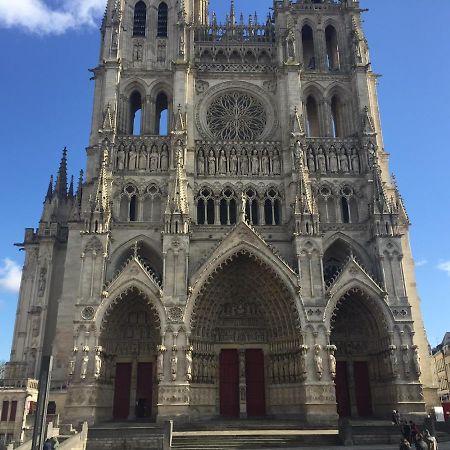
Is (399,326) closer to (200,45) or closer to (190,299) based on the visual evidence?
(190,299)

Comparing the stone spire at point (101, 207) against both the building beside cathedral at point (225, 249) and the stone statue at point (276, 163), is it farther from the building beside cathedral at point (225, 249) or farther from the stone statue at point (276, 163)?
the stone statue at point (276, 163)

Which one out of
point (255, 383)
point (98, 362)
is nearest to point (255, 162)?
point (255, 383)

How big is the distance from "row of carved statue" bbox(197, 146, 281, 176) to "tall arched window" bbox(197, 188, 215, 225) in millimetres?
1303

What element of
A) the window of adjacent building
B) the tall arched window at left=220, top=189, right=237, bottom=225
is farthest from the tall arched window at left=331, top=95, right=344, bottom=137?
the window of adjacent building

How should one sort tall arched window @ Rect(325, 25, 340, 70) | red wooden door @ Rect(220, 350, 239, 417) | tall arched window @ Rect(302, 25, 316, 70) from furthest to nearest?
tall arched window @ Rect(302, 25, 316, 70) < tall arched window @ Rect(325, 25, 340, 70) < red wooden door @ Rect(220, 350, 239, 417)

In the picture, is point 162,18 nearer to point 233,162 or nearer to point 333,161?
point 233,162

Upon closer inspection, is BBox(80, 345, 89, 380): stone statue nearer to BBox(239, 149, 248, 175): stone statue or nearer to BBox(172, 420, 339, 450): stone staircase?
BBox(172, 420, 339, 450): stone staircase

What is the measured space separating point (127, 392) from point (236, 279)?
8851 millimetres

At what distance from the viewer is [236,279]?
95.5 ft

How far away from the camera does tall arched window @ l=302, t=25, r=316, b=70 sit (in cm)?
3725

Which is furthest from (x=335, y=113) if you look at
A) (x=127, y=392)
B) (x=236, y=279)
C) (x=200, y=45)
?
(x=127, y=392)

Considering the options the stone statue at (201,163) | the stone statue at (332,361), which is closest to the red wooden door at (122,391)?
the stone statue at (332,361)

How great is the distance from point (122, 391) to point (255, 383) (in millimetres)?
7505

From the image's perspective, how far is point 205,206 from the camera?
3027cm
